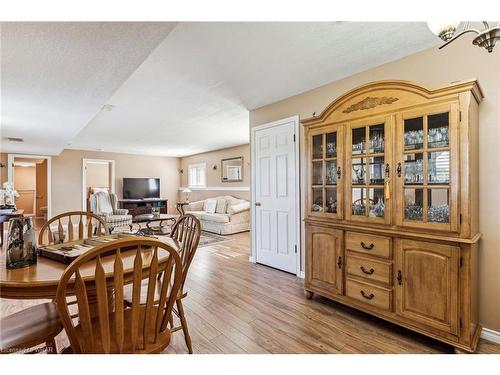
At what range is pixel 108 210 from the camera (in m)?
6.58

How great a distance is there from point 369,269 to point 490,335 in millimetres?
947

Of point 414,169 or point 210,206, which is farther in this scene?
Result: point 210,206

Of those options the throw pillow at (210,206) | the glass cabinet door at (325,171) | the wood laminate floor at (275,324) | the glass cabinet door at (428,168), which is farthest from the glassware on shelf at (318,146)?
the throw pillow at (210,206)

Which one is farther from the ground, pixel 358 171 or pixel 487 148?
pixel 487 148

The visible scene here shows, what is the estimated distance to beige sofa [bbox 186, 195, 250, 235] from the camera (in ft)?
19.9

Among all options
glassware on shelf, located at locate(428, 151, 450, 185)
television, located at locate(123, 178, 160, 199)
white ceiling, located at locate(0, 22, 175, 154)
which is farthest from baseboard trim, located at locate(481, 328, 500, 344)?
television, located at locate(123, 178, 160, 199)

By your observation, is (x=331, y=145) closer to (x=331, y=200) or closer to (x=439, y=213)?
(x=331, y=200)

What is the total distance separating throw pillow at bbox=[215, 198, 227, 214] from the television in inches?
135

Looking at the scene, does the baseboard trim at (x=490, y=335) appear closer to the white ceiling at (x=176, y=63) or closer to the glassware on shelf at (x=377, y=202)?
the glassware on shelf at (x=377, y=202)

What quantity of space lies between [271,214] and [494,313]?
2.37 metres

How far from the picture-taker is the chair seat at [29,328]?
1.16 m

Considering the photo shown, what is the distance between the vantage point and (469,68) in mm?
1989

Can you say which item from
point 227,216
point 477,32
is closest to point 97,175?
point 227,216
